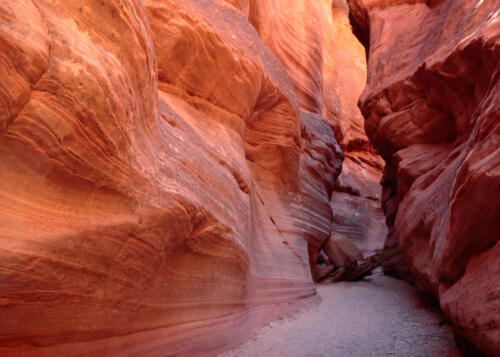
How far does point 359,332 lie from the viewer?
4.47 meters

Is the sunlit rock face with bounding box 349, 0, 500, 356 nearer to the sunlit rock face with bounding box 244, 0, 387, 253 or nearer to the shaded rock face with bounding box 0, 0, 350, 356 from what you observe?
the sunlit rock face with bounding box 244, 0, 387, 253

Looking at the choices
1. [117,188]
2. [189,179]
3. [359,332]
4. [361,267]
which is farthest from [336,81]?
[117,188]

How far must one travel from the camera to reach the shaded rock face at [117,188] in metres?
1.87

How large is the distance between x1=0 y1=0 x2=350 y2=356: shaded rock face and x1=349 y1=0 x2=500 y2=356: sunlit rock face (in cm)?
257

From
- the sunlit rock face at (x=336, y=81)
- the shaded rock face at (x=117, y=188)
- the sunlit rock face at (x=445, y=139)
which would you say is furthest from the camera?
the sunlit rock face at (x=336, y=81)

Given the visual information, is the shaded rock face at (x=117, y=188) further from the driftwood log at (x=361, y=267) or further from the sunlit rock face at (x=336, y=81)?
the driftwood log at (x=361, y=267)

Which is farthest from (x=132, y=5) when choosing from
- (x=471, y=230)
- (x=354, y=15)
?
(x=354, y=15)

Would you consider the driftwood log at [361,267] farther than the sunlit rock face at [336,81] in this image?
No

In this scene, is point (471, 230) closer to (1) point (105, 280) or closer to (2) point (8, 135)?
(1) point (105, 280)

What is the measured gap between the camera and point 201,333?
351 centimetres

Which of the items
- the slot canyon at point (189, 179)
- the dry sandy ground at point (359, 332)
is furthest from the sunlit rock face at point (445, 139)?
the dry sandy ground at point (359, 332)

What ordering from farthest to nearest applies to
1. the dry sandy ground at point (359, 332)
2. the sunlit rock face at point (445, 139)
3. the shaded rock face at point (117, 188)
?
1. the dry sandy ground at point (359, 332)
2. the sunlit rock face at point (445, 139)
3. the shaded rock face at point (117, 188)

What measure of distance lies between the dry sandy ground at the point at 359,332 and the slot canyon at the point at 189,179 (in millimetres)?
138

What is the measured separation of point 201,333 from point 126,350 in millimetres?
1003
